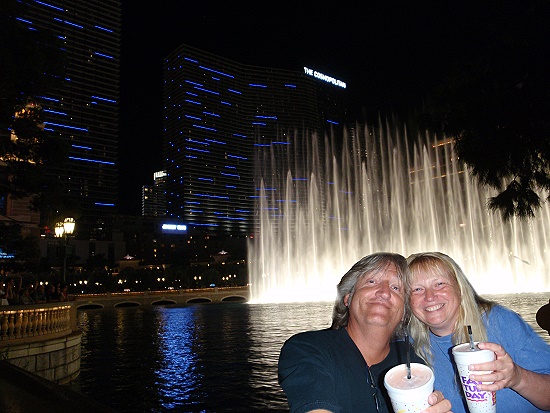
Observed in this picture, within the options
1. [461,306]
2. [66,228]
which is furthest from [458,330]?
[66,228]

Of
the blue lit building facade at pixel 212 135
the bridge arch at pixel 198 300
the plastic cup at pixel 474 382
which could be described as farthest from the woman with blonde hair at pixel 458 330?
the blue lit building facade at pixel 212 135

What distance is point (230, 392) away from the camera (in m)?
11.5

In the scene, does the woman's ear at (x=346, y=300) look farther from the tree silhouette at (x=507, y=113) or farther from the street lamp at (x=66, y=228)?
the street lamp at (x=66, y=228)

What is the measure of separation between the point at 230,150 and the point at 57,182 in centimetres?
15909

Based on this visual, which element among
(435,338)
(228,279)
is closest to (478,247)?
(435,338)

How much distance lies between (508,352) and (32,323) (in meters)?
12.1

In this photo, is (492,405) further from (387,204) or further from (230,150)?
(230,150)

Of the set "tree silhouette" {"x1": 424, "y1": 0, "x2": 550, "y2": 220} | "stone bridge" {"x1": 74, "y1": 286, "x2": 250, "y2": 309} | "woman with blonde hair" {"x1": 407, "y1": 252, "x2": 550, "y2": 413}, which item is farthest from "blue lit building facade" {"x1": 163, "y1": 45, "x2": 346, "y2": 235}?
"woman with blonde hair" {"x1": 407, "y1": 252, "x2": 550, "y2": 413}

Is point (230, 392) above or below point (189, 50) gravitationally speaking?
below

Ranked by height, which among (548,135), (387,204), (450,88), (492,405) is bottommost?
(492,405)

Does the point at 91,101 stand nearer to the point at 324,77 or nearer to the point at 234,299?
the point at 324,77

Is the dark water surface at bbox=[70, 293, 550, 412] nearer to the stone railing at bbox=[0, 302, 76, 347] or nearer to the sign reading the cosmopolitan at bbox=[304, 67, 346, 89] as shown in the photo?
the stone railing at bbox=[0, 302, 76, 347]

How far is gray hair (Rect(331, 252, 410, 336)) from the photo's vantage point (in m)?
2.90

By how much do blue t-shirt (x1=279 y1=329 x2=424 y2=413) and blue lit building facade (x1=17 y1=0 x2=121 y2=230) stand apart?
153m
